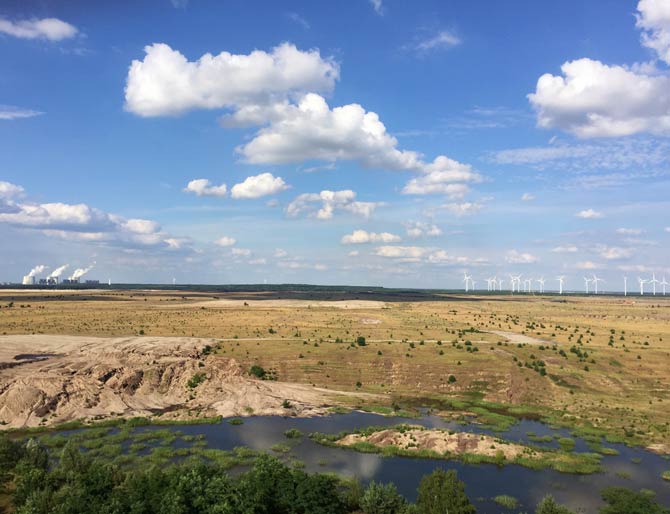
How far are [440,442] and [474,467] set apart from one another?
646 cm

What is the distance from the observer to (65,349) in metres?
106

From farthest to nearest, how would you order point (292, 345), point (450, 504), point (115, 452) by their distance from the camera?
point (292, 345) → point (115, 452) → point (450, 504)

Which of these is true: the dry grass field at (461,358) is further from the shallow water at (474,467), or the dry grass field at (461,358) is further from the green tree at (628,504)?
the green tree at (628,504)

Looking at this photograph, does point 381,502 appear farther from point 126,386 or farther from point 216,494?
point 126,386

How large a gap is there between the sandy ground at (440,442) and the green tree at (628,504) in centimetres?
1345

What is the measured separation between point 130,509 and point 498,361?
86.4 m

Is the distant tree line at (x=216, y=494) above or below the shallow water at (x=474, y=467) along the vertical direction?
above

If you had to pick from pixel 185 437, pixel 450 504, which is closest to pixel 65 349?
pixel 185 437

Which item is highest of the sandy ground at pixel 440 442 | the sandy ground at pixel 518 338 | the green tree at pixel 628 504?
the sandy ground at pixel 518 338

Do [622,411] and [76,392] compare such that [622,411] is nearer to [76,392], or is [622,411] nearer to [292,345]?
[292,345]

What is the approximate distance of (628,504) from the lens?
44.1 meters

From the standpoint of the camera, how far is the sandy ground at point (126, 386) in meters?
75.4

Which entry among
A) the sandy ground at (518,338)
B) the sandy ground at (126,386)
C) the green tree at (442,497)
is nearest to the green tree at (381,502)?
the green tree at (442,497)

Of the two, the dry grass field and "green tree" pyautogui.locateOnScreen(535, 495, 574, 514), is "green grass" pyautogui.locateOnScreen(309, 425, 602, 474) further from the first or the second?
"green tree" pyautogui.locateOnScreen(535, 495, 574, 514)
